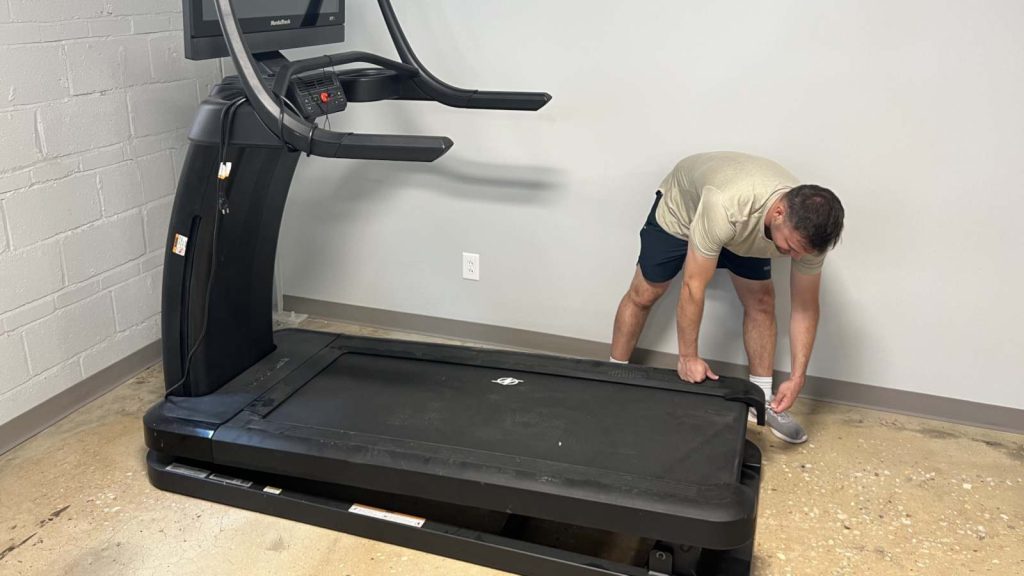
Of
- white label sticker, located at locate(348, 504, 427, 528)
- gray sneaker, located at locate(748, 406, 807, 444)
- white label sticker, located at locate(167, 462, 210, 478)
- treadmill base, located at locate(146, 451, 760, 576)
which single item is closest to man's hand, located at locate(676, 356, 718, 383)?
gray sneaker, located at locate(748, 406, 807, 444)

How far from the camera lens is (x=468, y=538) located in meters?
2.09

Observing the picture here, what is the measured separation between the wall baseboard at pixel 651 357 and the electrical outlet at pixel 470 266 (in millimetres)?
193

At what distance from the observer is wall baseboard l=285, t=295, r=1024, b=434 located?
2.75m

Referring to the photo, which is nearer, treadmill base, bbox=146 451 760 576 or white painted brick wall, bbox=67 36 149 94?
treadmill base, bbox=146 451 760 576

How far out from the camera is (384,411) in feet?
7.60

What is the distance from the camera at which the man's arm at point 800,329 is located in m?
2.42

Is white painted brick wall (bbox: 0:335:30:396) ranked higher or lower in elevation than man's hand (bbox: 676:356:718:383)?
lower

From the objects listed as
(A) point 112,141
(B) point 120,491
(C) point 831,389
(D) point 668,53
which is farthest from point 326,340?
(C) point 831,389

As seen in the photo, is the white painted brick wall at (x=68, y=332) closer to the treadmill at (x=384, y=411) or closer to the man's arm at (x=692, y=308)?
the treadmill at (x=384, y=411)

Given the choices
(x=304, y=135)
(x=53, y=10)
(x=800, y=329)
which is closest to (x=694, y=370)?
(x=800, y=329)

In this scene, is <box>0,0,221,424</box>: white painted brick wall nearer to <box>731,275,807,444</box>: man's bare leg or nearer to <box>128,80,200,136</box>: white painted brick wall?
<box>128,80,200,136</box>: white painted brick wall

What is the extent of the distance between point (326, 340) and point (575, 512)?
121 centimetres

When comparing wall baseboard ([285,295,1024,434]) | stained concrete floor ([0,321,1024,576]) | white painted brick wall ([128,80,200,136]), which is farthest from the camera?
white painted brick wall ([128,80,200,136])

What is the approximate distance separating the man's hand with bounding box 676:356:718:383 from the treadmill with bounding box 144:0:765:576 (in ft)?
0.11
